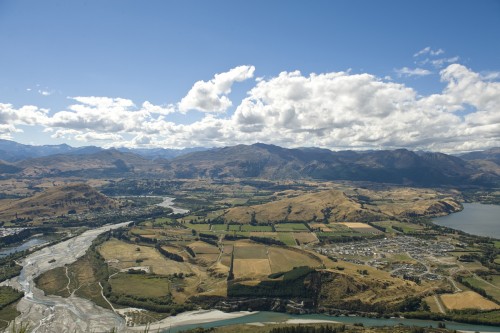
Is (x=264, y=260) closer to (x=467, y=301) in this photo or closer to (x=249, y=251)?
(x=249, y=251)

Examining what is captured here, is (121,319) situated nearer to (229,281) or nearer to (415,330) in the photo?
(229,281)

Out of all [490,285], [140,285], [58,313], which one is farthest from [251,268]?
[490,285]

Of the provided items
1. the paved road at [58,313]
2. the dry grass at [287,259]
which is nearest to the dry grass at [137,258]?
the paved road at [58,313]

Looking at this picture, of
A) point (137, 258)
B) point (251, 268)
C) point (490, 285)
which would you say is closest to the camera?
point (490, 285)

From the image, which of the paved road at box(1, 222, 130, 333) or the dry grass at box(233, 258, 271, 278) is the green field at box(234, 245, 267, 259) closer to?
the dry grass at box(233, 258, 271, 278)

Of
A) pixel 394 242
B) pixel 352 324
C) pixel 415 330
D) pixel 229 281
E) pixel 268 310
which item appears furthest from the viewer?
pixel 394 242

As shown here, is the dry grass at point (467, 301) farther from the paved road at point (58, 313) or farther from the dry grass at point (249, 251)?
the paved road at point (58, 313)

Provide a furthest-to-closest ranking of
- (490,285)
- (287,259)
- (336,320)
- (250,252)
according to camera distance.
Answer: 1. (250,252)
2. (287,259)
3. (490,285)
4. (336,320)

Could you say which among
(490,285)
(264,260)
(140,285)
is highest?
(490,285)

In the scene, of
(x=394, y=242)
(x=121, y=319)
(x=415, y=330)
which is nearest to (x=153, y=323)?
(x=121, y=319)
